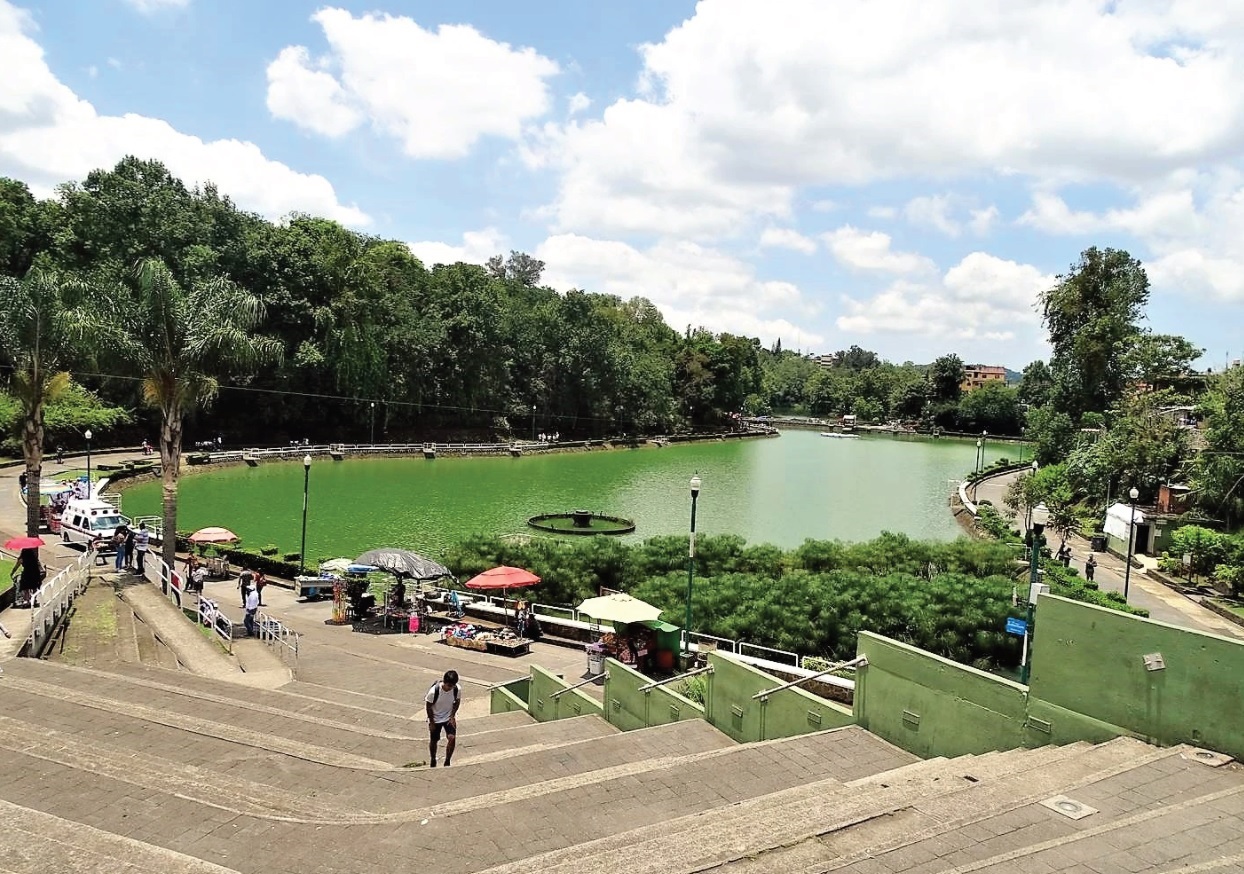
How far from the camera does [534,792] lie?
6.44 metres

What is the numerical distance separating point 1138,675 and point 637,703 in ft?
18.7

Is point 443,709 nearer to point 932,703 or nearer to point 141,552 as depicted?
point 932,703

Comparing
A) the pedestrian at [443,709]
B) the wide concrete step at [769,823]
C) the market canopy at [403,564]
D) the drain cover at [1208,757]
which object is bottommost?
the market canopy at [403,564]

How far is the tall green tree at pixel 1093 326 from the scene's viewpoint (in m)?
48.4

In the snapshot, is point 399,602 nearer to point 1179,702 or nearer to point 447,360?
point 1179,702

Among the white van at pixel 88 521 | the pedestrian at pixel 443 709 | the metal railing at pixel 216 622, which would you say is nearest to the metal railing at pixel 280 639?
the metal railing at pixel 216 622

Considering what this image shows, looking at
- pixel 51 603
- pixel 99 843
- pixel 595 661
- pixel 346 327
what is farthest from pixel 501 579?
pixel 346 327

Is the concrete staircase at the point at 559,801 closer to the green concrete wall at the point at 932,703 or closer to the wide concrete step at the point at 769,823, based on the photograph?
the wide concrete step at the point at 769,823

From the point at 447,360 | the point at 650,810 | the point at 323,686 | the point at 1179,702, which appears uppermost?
the point at 447,360

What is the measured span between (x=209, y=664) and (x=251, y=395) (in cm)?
4606

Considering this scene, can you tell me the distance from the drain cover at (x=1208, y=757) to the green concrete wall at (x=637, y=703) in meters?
5.03

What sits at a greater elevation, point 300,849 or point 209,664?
point 300,849

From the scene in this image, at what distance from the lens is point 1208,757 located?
227 inches

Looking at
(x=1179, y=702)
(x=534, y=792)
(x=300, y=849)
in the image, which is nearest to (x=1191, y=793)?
(x=1179, y=702)
